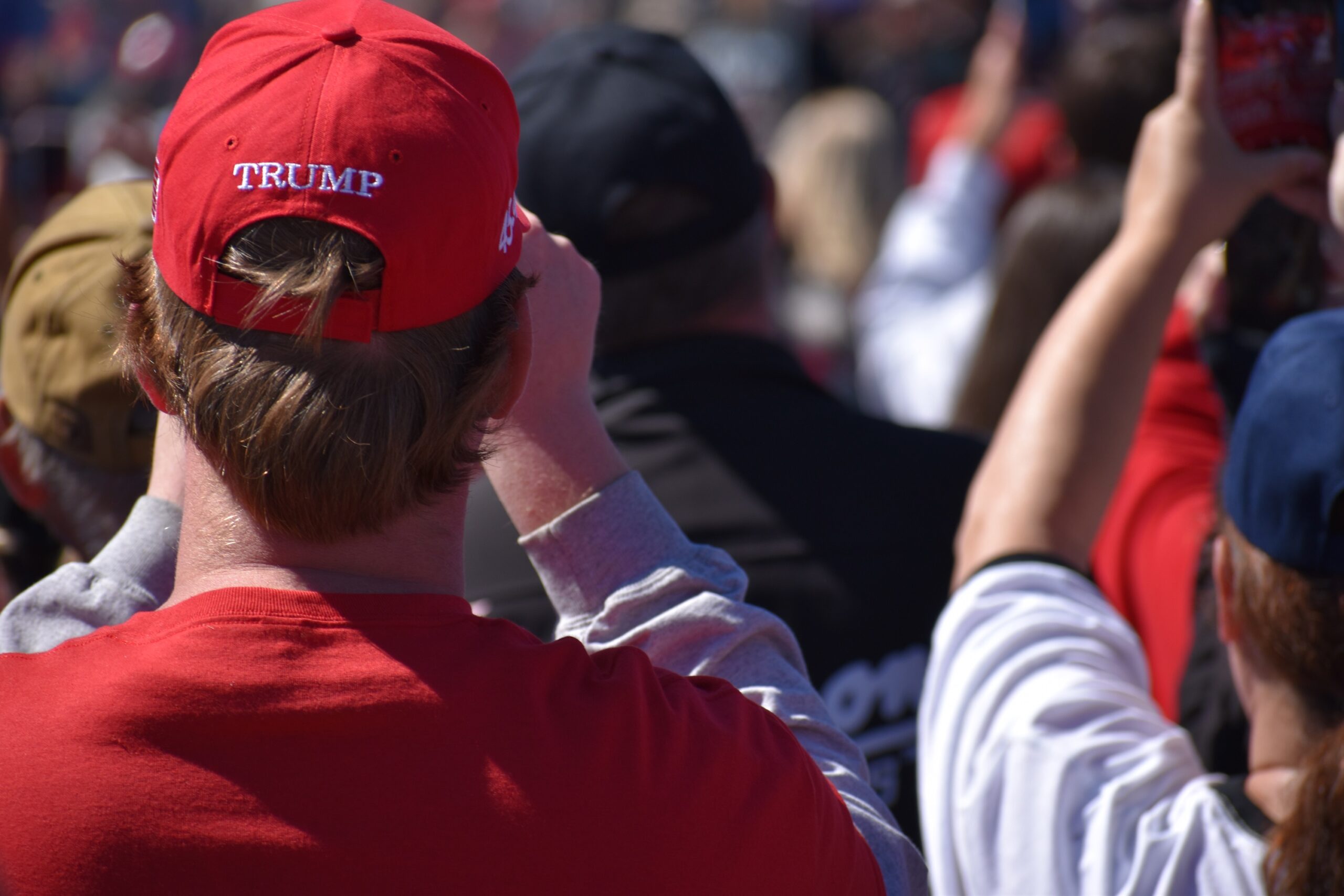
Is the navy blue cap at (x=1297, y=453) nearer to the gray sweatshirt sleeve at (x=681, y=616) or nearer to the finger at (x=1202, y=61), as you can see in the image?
the finger at (x=1202, y=61)

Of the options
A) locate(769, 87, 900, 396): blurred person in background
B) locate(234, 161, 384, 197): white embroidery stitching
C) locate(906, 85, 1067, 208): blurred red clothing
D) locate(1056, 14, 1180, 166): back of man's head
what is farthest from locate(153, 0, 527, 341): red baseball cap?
locate(906, 85, 1067, 208): blurred red clothing

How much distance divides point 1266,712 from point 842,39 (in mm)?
8654

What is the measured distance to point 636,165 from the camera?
1.89m

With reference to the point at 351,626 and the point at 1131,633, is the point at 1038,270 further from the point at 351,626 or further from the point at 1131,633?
the point at 351,626

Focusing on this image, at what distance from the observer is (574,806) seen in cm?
93

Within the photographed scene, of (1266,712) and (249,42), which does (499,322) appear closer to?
(249,42)

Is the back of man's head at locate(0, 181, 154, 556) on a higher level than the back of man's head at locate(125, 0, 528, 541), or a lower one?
lower

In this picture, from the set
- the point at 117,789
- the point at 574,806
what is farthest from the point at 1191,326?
the point at 117,789

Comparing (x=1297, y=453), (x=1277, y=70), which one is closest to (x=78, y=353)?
(x=1297, y=453)

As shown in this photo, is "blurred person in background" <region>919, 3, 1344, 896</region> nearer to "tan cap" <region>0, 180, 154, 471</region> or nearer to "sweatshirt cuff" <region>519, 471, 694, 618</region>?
"sweatshirt cuff" <region>519, 471, 694, 618</region>

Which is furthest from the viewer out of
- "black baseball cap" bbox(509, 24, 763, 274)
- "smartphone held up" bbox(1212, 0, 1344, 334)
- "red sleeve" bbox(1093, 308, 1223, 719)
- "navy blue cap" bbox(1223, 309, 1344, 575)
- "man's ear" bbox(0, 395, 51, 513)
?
"red sleeve" bbox(1093, 308, 1223, 719)

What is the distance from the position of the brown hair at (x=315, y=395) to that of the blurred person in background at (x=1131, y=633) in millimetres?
730

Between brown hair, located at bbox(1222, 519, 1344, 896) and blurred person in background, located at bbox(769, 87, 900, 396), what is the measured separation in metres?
4.22

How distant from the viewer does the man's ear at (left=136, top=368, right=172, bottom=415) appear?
1019 millimetres
